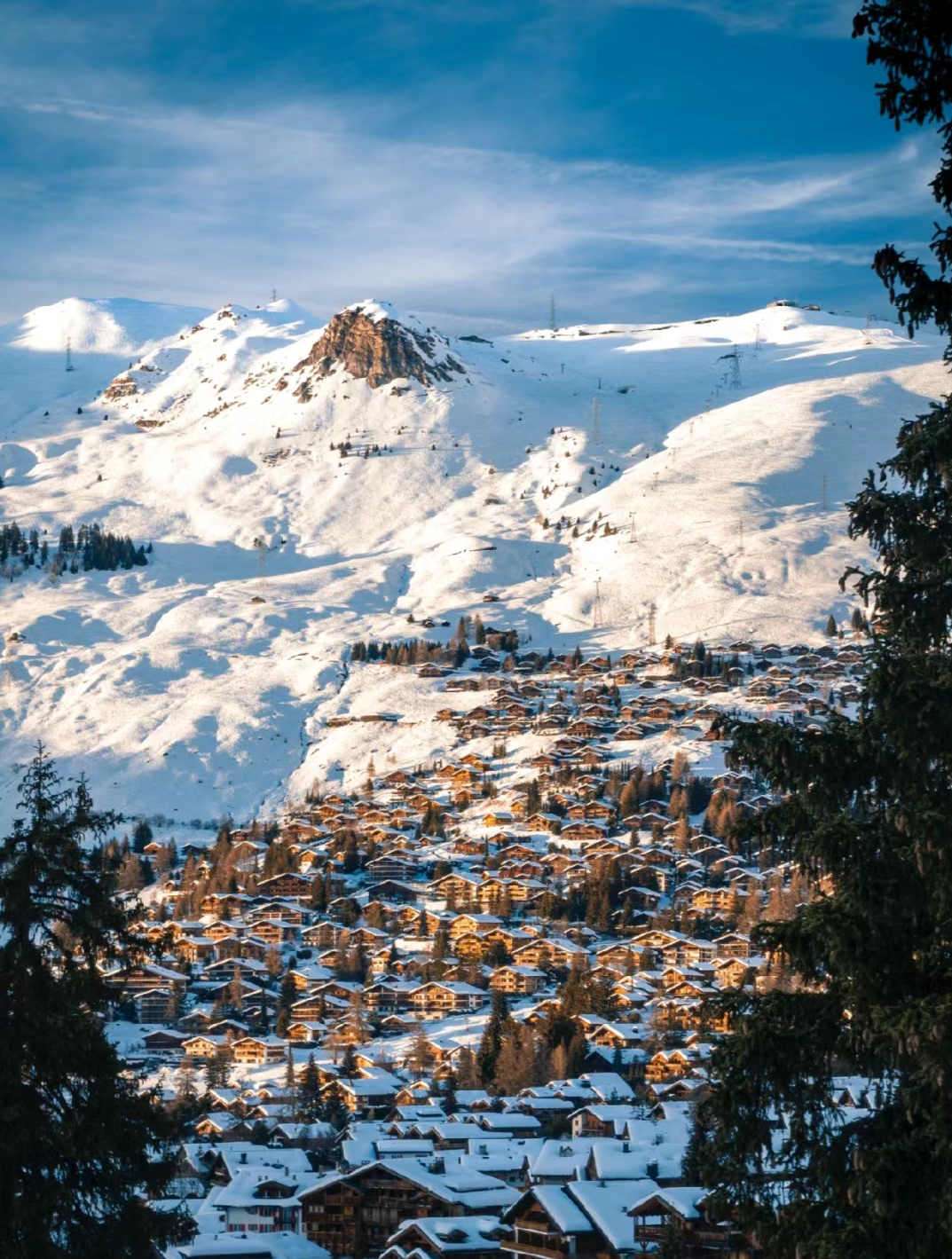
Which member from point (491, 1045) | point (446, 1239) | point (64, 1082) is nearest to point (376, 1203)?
point (446, 1239)

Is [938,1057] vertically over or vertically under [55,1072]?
over

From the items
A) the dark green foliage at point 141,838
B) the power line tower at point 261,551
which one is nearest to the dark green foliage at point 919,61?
the dark green foliage at point 141,838

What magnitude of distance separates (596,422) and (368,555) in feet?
146

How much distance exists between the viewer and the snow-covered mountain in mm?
108750

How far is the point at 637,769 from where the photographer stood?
88.8 m

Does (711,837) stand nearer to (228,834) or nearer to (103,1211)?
(228,834)

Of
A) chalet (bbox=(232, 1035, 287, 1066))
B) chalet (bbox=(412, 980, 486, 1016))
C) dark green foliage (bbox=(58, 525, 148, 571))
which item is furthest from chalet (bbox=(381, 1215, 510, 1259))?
dark green foliage (bbox=(58, 525, 148, 571))

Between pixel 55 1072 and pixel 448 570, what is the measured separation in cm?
13099

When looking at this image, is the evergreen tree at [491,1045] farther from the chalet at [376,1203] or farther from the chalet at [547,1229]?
the chalet at [547,1229]

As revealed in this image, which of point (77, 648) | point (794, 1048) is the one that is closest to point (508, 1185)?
point (794, 1048)

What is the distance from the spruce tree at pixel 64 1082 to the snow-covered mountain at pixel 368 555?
8450 cm

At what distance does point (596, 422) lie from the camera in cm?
18775

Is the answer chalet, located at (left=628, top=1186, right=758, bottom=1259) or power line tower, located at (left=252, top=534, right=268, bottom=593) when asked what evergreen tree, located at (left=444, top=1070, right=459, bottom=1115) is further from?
power line tower, located at (left=252, top=534, right=268, bottom=593)

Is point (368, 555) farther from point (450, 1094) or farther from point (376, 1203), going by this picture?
point (376, 1203)
